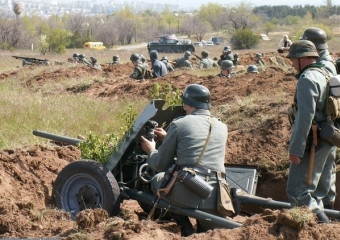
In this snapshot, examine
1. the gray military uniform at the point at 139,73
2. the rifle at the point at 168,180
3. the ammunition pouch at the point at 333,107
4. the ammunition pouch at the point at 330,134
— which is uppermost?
the ammunition pouch at the point at 333,107

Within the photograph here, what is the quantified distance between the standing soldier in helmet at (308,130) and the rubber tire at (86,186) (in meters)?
1.75

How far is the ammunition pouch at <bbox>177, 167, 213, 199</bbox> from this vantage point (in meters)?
6.91

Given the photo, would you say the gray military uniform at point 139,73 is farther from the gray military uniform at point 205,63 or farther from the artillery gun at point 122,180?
the artillery gun at point 122,180

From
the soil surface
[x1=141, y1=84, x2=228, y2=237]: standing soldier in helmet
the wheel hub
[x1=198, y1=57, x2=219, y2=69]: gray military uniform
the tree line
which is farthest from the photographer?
the tree line

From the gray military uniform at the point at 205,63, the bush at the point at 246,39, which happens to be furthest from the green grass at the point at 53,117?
the bush at the point at 246,39

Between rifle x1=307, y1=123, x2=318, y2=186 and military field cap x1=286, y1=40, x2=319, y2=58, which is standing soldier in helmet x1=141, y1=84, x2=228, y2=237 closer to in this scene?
rifle x1=307, y1=123, x2=318, y2=186

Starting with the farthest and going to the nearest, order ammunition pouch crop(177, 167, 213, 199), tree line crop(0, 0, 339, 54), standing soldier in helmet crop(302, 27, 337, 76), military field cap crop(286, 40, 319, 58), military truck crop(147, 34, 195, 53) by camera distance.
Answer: tree line crop(0, 0, 339, 54) → military truck crop(147, 34, 195, 53) → standing soldier in helmet crop(302, 27, 337, 76) → military field cap crop(286, 40, 319, 58) → ammunition pouch crop(177, 167, 213, 199)

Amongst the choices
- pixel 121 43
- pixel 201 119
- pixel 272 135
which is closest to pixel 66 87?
pixel 272 135

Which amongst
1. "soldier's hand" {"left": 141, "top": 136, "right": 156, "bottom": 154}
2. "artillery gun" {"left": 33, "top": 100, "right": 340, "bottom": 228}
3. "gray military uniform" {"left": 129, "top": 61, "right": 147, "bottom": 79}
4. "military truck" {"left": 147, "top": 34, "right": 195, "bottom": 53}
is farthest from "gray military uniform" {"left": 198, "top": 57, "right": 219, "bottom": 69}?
"soldier's hand" {"left": 141, "top": 136, "right": 156, "bottom": 154}

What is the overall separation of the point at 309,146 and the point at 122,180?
2008 mm

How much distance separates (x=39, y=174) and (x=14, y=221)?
7.84ft

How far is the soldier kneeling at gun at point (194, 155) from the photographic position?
700cm

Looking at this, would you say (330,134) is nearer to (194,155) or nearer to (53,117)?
(194,155)

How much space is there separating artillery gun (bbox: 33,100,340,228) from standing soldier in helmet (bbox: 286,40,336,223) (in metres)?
0.25
